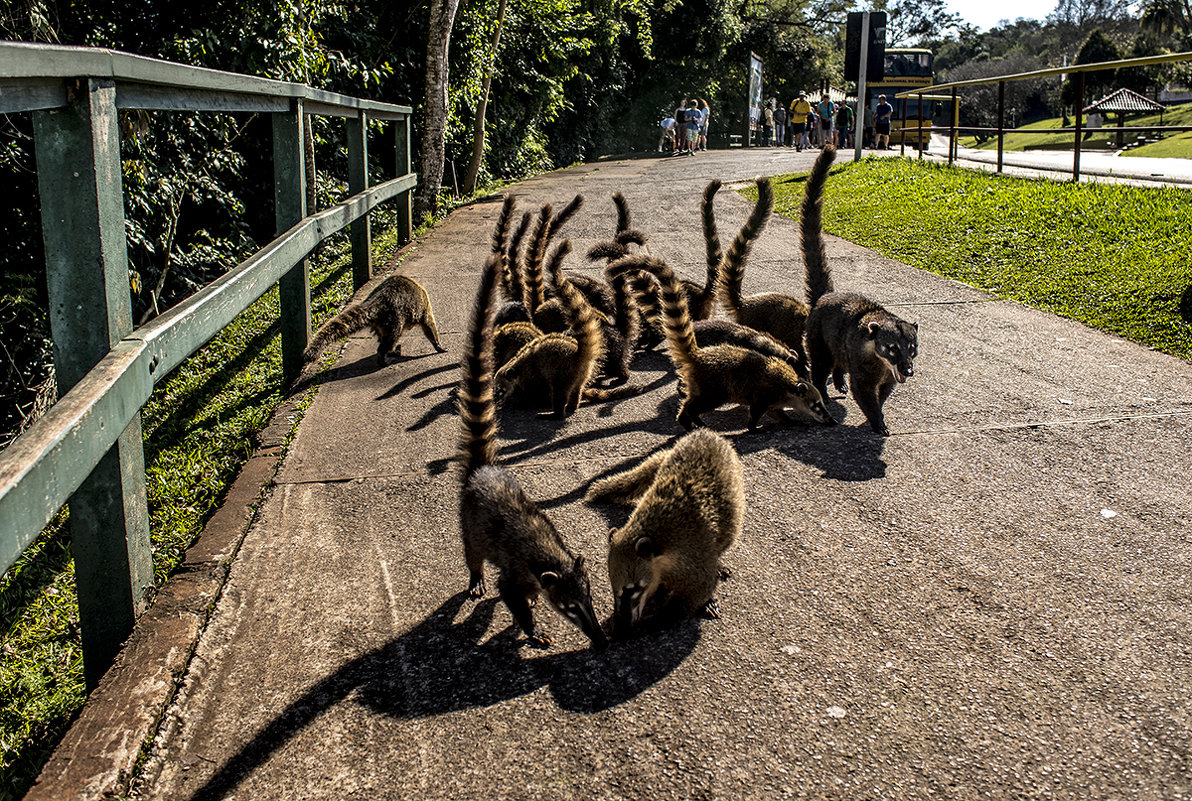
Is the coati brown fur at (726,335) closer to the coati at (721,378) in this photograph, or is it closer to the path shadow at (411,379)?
the coati at (721,378)

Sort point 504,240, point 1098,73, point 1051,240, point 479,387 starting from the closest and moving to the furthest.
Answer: point 479,387 < point 504,240 < point 1051,240 < point 1098,73

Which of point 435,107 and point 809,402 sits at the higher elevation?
point 435,107

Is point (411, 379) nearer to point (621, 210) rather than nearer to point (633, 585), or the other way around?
point (621, 210)

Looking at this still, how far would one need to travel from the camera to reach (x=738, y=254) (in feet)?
19.1

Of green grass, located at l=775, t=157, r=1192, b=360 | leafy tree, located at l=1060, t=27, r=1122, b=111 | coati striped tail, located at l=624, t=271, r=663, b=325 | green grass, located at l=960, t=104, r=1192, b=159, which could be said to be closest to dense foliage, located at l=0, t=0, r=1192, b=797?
coati striped tail, located at l=624, t=271, r=663, b=325

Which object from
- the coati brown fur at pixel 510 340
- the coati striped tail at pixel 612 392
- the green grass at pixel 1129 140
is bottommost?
the coati striped tail at pixel 612 392

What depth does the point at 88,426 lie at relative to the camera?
2.08 meters

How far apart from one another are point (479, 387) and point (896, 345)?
216 cm

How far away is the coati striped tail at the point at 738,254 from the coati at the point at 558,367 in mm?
1150

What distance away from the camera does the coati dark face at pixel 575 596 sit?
2.75m

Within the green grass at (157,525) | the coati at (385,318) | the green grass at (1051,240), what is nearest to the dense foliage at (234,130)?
the green grass at (157,525)

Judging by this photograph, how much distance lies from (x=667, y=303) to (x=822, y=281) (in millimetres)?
1568

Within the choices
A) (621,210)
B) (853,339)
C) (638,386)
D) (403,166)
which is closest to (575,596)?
(853,339)

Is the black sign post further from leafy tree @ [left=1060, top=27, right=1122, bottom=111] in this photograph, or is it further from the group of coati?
leafy tree @ [left=1060, top=27, right=1122, bottom=111]
